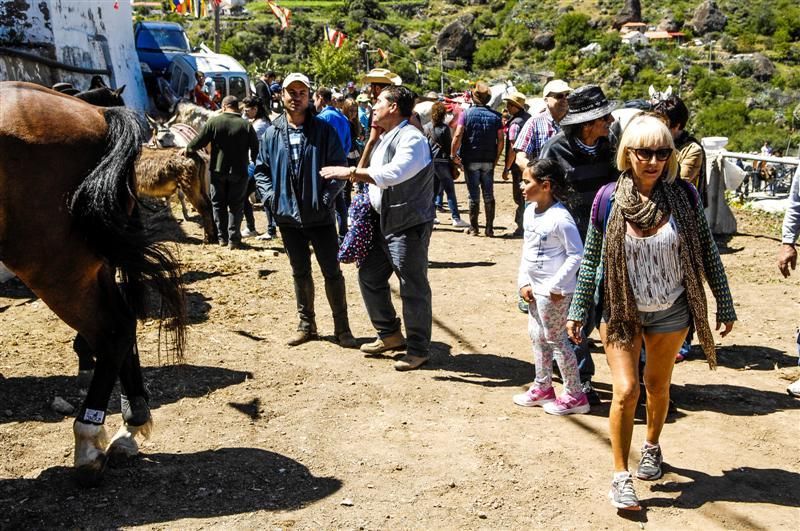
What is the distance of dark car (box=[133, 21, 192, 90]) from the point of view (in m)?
→ 29.2

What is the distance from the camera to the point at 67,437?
5070 mm

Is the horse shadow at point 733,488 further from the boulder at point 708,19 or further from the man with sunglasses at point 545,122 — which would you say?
the boulder at point 708,19

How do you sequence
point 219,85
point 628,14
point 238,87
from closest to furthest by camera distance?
point 219,85, point 238,87, point 628,14

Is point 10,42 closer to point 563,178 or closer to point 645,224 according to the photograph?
point 563,178

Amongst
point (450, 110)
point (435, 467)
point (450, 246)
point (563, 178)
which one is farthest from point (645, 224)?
point (450, 110)

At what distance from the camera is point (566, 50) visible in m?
88.6

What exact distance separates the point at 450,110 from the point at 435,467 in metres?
11.8

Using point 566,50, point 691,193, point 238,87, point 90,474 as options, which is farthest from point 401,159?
point 566,50

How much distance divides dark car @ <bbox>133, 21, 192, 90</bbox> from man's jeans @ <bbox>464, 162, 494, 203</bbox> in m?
18.9

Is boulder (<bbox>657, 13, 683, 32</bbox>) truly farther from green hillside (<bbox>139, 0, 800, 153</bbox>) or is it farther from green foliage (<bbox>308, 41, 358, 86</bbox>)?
green foliage (<bbox>308, 41, 358, 86</bbox>)

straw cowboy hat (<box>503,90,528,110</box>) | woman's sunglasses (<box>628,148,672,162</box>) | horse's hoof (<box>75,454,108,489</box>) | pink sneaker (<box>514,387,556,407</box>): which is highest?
woman's sunglasses (<box>628,148,672,162</box>)

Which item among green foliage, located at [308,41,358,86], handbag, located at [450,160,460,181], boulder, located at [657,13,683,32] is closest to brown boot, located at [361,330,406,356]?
handbag, located at [450,160,460,181]

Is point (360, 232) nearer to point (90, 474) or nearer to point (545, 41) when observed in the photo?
point (90, 474)

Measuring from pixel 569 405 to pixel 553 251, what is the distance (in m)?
1.03
